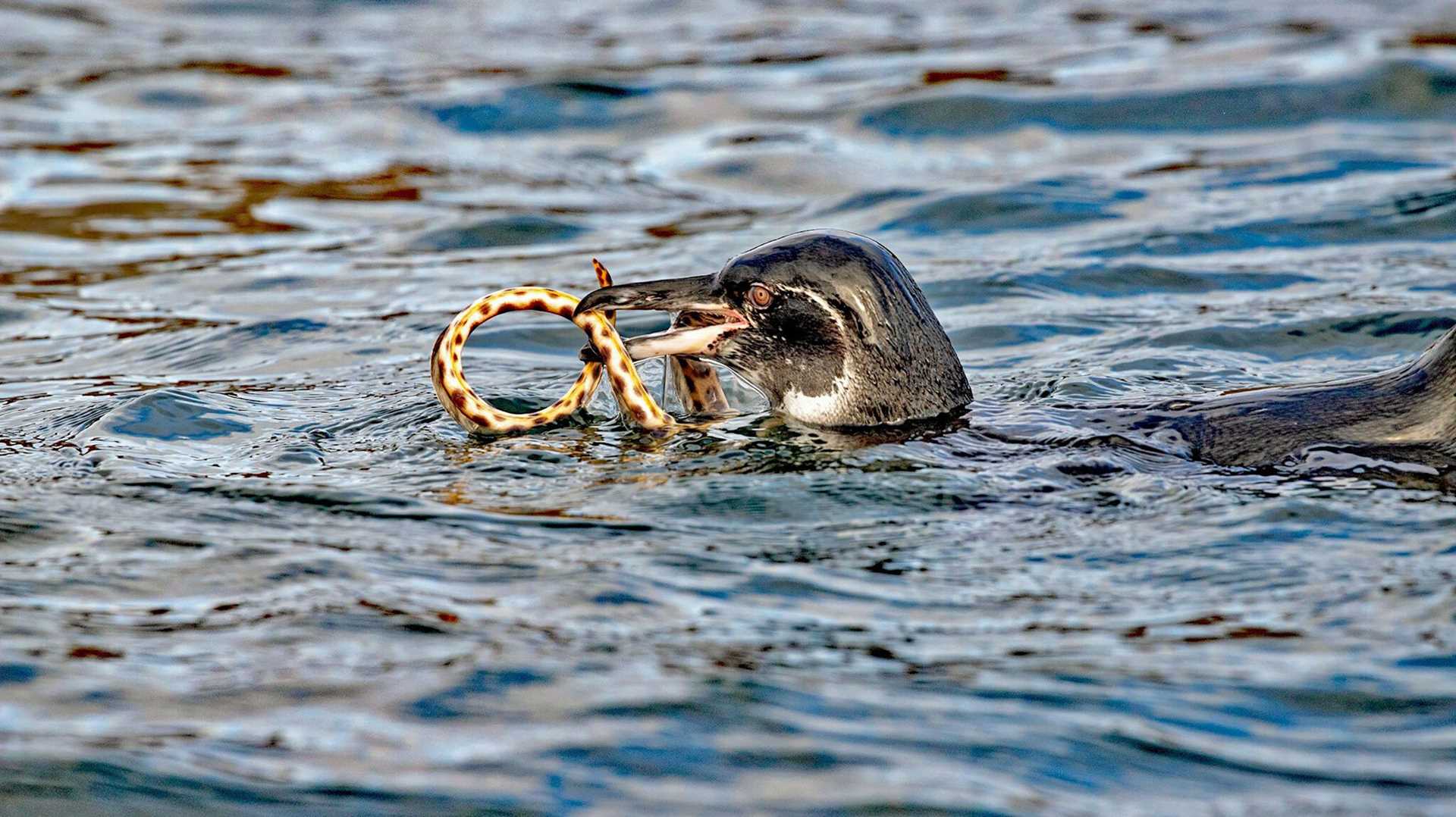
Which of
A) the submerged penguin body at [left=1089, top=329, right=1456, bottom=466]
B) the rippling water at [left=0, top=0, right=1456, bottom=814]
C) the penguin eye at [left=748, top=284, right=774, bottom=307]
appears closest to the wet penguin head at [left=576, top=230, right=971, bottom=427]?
the penguin eye at [left=748, top=284, right=774, bottom=307]

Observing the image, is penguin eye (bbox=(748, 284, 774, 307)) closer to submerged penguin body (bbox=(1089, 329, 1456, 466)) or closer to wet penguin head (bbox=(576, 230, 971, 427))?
wet penguin head (bbox=(576, 230, 971, 427))

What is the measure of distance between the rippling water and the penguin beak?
0.95 ft

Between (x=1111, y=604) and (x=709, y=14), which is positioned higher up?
(x=709, y=14)

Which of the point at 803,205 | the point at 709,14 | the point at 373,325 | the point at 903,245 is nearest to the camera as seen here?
the point at 373,325

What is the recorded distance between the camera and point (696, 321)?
5734 millimetres

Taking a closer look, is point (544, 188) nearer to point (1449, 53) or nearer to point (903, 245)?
point (903, 245)

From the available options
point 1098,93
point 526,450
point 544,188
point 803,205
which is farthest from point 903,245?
point 526,450

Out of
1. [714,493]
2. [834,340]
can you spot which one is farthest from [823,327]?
[714,493]

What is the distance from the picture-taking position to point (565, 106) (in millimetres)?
12531

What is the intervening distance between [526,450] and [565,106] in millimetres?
7408

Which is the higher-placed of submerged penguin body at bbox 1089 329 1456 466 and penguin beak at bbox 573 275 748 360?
penguin beak at bbox 573 275 748 360

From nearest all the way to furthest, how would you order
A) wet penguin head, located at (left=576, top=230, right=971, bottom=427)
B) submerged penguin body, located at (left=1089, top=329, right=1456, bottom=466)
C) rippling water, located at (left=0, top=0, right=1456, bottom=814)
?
rippling water, located at (left=0, top=0, right=1456, bottom=814), submerged penguin body, located at (left=1089, top=329, right=1456, bottom=466), wet penguin head, located at (left=576, top=230, right=971, bottom=427)

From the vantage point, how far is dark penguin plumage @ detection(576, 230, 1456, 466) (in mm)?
5438

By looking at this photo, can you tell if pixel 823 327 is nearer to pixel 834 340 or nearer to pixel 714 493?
pixel 834 340
